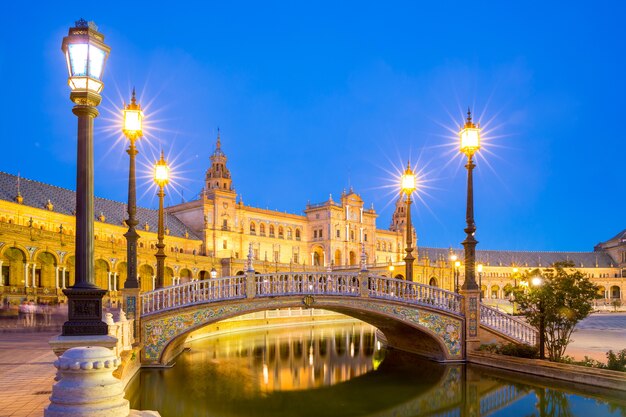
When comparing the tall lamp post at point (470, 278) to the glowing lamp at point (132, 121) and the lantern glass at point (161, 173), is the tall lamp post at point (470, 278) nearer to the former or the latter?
the lantern glass at point (161, 173)

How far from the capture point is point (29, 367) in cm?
1178

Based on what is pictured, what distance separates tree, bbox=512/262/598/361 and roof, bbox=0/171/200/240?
44733mm

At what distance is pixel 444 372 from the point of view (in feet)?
55.7

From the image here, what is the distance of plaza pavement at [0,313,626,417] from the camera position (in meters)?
8.36

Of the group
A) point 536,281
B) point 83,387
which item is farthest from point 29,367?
point 536,281

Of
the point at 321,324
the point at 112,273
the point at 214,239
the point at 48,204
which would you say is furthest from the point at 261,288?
the point at 214,239

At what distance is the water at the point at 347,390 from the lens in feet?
42.0

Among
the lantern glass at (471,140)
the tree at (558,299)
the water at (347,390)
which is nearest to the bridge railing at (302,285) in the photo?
the water at (347,390)

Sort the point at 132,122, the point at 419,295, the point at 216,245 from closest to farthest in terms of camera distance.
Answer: the point at 132,122, the point at 419,295, the point at 216,245

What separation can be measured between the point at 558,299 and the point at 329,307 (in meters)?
6.81

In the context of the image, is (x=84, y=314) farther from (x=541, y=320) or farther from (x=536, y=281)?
(x=536, y=281)

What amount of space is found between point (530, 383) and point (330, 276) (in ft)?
21.7

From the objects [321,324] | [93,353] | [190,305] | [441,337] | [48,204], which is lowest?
[321,324]

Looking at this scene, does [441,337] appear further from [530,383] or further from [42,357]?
[42,357]
